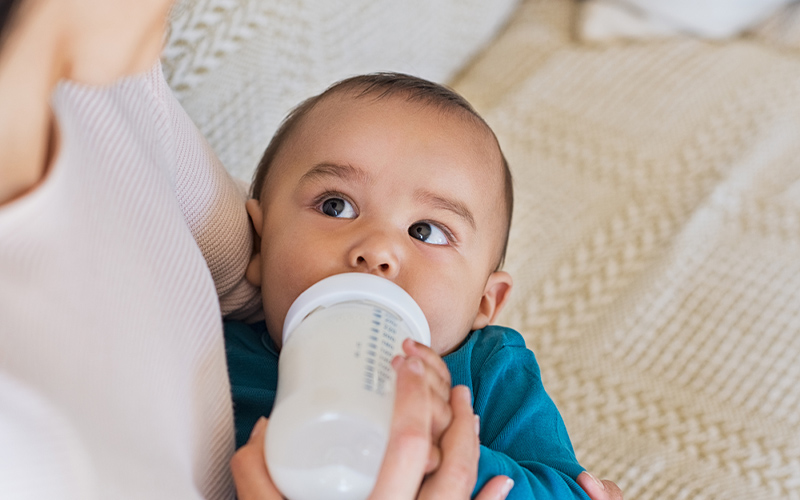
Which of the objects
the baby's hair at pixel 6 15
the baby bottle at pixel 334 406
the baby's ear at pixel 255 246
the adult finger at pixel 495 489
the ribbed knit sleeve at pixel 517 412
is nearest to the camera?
the baby's hair at pixel 6 15

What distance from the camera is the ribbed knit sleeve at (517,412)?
74 cm

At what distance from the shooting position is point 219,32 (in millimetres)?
1129

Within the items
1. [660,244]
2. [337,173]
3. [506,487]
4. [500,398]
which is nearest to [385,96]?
[337,173]

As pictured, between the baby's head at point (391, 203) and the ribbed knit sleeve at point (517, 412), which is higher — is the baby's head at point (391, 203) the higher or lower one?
the higher one

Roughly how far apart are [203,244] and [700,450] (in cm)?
74

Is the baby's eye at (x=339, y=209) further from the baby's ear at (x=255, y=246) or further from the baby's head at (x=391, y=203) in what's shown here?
the baby's ear at (x=255, y=246)

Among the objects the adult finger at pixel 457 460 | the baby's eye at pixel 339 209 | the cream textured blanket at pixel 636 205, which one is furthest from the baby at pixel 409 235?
the cream textured blanket at pixel 636 205

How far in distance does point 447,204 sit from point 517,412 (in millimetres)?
238

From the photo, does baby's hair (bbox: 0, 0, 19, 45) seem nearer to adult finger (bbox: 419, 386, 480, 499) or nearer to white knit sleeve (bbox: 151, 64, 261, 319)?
white knit sleeve (bbox: 151, 64, 261, 319)

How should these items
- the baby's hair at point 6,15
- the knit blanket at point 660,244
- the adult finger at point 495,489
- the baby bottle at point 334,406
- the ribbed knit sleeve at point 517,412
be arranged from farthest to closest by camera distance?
the knit blanket at point 660,244 < the ribbed knit sleeve at point 517,412 < the adult finger at point 495,489 < the baby bottle at point 334,406 < the baby's hair at point 6,15

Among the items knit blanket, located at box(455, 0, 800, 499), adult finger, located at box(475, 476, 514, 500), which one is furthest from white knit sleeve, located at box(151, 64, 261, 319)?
knit blanket, located at box(455, 0, 800, 499)

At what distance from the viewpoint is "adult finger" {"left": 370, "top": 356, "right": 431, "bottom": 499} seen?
50 cm

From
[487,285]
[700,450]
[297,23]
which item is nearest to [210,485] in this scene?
[487,285]

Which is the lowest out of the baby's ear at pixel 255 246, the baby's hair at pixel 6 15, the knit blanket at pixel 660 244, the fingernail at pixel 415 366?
the knit blanket at pixel 660 244
